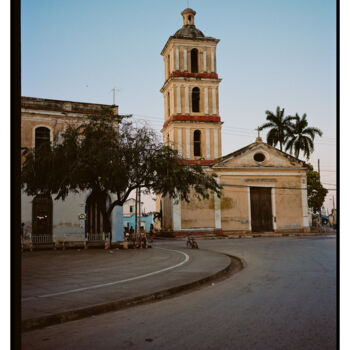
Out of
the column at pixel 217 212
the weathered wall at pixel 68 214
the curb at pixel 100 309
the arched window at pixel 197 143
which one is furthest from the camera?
the arched window at pixel 197 143

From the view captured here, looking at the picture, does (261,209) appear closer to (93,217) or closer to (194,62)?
(194,62)

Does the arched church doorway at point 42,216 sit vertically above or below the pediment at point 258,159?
below

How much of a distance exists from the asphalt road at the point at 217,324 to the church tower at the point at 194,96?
30824 mm

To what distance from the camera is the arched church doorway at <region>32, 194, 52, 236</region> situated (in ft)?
84.4

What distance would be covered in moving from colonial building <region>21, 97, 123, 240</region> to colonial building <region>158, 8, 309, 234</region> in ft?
35.9

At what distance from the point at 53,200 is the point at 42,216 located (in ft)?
4.00

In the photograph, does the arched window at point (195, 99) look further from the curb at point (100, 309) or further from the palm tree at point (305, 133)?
the curb at point (100, 309)

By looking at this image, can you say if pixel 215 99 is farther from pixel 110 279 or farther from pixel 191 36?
pixel 110 279

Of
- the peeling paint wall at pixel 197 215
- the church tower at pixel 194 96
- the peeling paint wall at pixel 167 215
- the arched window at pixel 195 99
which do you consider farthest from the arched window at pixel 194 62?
the peeling paint wall at pixel 197 215

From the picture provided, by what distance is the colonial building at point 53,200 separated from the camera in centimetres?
2577

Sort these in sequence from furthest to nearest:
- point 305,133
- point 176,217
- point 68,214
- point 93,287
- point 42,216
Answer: point 176,217 → point 68,214 → point 42,216 → point 305,133 → point 93,287

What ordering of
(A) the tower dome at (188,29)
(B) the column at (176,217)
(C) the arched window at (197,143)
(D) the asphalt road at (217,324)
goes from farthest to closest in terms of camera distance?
(A) the tower dome at (188,29)
(C) the arched window at (197,143)
(B) the column at (176,217)
(D) the asphalt road at (217,324)

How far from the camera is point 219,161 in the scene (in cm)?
3778

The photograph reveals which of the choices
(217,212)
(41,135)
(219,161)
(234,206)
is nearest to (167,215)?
(217,212)
